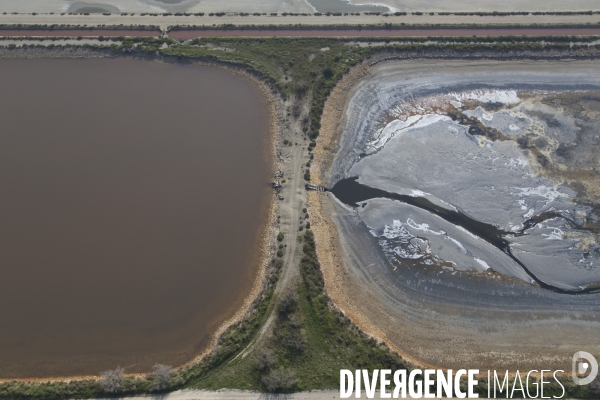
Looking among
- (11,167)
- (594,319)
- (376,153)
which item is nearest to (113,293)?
(11,167)

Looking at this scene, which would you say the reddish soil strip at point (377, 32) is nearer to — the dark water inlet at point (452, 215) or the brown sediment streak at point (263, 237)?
the brown sediment streak at point (263, 237)

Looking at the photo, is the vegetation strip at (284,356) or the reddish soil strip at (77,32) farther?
the reddish soil strip at (77,32)

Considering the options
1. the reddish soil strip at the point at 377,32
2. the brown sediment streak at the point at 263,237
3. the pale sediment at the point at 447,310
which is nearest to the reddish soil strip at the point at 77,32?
the reddish soil strip at the point at 377,32

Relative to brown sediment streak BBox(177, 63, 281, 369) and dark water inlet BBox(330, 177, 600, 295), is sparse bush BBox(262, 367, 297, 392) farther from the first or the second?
dark water inlet BBox(330, 177, 600, 295)

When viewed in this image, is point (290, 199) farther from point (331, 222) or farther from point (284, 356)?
point (284, 356)

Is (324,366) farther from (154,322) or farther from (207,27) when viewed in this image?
(207,27)

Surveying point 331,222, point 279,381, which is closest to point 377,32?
point 331,222

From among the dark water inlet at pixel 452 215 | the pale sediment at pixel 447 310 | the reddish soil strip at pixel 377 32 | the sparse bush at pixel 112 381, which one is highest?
the reddish soil strip at pixel 377 32
